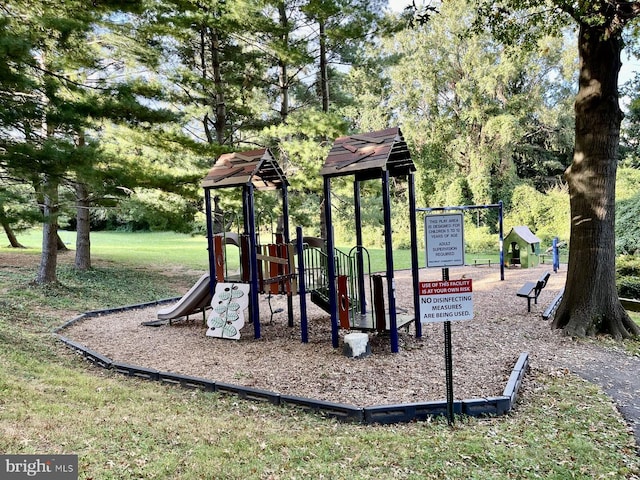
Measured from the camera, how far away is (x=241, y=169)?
23.9 ft

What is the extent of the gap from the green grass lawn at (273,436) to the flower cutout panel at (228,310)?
79.8 inches

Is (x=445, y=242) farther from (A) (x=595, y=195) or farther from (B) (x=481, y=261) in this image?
(B) (x=481, y=261)

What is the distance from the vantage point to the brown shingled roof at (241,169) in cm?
711

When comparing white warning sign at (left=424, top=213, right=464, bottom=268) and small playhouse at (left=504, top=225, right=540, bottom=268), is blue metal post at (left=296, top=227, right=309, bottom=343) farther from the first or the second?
small playhouse at (left=504, top=225, right=540, bottom=268)

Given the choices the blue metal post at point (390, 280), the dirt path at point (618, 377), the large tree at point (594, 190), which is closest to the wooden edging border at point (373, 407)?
the dirt path at point (618, 377)

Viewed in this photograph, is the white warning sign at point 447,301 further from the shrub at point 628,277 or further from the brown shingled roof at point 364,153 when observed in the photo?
the shrub at point 628,277

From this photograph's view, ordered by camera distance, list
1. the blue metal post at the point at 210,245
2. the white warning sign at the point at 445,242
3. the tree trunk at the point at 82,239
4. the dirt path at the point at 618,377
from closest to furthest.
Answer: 1. the white warning sign at the point at 445,242
2. the dirt path at the point at 618,377
3. the blue metal post at the point at 210,245
4. the tree trunk at the point at 82,239

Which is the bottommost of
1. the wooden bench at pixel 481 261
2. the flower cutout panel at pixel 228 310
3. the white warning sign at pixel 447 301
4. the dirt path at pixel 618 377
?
the wooden bench at pixel 481 261

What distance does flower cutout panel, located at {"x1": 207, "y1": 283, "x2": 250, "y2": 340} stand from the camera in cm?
705

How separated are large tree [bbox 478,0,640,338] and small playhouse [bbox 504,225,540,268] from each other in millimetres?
8848

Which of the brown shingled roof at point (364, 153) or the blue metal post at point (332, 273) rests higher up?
the brown shingled roof at point (364, 153)

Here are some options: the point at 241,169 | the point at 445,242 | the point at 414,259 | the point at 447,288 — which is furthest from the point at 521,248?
the point at 447,288

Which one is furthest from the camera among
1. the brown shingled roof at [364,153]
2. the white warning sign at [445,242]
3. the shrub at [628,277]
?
the shrub at [628,277]

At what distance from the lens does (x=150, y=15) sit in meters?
10.8
